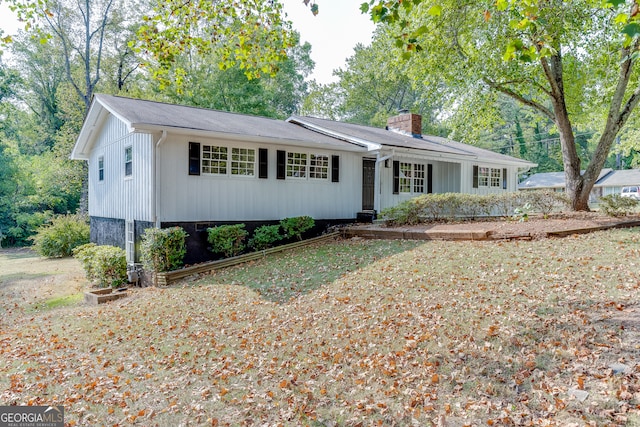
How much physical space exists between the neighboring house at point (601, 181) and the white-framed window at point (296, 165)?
29.9 meters

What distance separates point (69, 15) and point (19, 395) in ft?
87.3

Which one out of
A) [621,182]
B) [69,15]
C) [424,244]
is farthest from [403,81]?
[424,244]

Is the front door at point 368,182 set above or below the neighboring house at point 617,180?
below

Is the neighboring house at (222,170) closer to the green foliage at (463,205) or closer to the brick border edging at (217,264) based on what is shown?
the brick border edging at (217,264)

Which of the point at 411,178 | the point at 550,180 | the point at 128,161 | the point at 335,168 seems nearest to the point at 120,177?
the point at 128,161

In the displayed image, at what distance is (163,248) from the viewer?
10.2m

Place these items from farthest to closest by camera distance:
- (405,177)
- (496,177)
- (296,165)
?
1. (496,177)
2. (405,177)
3. (296,165)

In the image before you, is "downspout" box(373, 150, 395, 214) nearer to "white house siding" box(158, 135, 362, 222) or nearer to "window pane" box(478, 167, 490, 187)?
"white house siding" box(158, 135, 362, 222)

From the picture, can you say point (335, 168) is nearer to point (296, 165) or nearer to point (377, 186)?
point (296, 165)

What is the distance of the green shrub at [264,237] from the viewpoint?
11680 millimetres

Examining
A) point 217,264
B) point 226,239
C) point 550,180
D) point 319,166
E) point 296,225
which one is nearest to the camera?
point 217,264

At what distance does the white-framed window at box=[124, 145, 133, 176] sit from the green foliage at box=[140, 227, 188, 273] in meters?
2.75

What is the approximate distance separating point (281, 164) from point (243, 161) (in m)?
1.24

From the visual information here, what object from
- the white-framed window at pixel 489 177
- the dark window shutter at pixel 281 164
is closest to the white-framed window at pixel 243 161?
the dark window shutter at pixel 281 164
